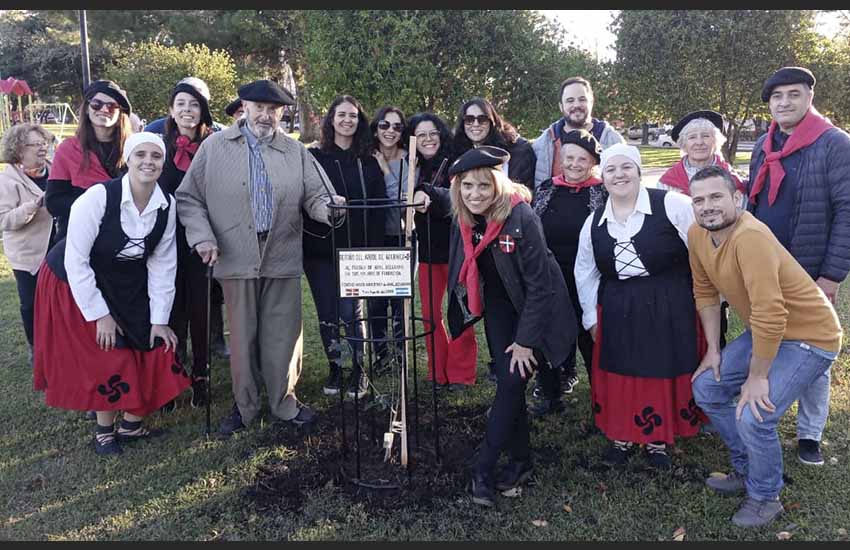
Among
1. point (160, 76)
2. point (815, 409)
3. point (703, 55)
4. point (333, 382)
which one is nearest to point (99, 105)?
point (333, 382)

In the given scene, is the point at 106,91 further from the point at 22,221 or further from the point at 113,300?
the point at 22,221

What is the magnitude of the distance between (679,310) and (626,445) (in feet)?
3.03

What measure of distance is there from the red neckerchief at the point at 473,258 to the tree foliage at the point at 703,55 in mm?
11046

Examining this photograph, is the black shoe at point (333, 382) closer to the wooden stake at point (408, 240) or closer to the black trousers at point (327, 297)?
the black trousers at point (327, 297)

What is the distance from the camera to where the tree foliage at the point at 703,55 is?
500 inches

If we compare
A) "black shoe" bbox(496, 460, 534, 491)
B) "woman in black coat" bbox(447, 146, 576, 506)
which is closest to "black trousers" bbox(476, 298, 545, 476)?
"woman in black coat" bbox(447, 146, 576, 506)

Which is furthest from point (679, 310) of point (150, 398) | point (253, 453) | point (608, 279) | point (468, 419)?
point (150, 398)

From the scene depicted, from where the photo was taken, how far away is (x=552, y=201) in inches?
175

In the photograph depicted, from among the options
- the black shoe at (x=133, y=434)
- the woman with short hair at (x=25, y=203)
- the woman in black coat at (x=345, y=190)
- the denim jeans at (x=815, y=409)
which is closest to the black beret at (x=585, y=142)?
the woman in black coat at (x=345, y=190)

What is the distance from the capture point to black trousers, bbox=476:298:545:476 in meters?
3.57

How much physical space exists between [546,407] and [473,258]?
5.97ft

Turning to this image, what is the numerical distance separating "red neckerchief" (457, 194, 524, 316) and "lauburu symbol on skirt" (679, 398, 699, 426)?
1.39 metres

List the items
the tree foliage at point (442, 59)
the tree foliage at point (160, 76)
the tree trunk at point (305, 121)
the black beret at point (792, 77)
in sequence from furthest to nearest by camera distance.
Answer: the tree trunk at point (305, 121) < the tree foliage at point (160, 76) < the tree foliage at point (442, 59) < the black beret at point (792, 77)

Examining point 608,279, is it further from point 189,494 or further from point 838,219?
point 189,494
